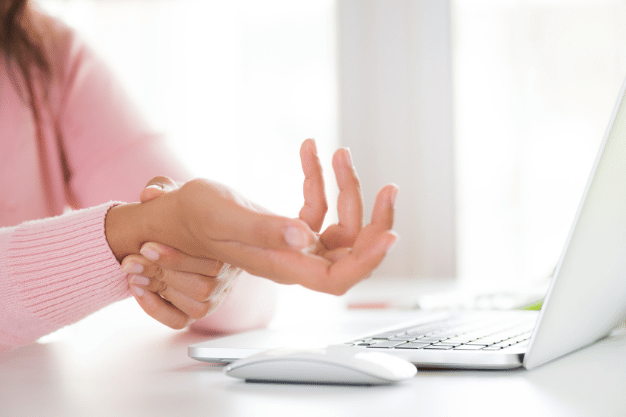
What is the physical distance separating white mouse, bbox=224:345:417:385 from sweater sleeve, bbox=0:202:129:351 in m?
0.23

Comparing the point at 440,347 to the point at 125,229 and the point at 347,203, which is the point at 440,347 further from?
the point at 125,229

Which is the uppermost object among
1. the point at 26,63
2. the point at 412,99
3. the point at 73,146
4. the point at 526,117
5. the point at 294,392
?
the point at 412,99

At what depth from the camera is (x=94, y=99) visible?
1089 mm

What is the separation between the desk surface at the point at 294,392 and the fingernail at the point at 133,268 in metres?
0.08

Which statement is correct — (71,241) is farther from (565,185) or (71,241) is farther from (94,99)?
(565,185)

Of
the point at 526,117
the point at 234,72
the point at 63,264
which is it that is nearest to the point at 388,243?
the point at 63,264

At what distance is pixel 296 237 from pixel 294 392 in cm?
11

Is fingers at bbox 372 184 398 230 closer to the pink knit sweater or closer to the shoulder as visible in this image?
the pink knit sweater

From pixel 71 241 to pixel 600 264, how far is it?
1.55 feet

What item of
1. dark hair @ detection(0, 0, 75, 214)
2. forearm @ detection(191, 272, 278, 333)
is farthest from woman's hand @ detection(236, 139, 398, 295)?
dark hair @ detection(0, 0, 75, 214)

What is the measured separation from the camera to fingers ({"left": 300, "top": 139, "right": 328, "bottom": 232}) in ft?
1.57

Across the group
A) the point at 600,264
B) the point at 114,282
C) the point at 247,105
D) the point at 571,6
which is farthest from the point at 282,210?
the point at 600,264

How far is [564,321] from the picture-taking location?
45cm

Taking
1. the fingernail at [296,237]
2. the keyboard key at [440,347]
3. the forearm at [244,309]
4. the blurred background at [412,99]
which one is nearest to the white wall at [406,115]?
the blurred background at [412,99]
